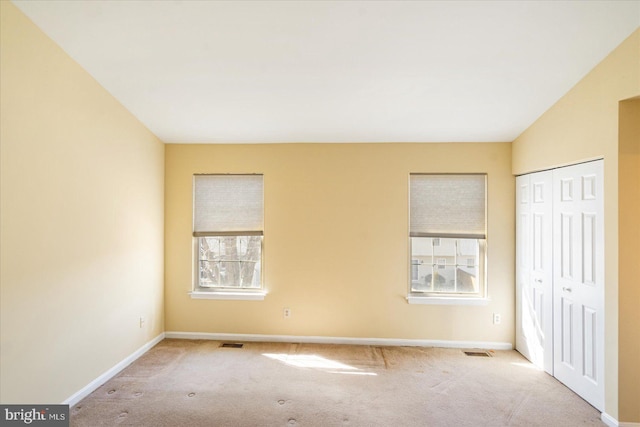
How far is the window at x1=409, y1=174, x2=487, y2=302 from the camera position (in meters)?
4.03

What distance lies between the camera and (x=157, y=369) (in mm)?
3383

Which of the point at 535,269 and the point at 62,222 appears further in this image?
the point at 535,269

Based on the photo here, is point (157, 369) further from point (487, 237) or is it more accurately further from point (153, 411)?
point (487, 237)

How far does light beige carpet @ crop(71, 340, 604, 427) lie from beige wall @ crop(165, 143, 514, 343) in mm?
336

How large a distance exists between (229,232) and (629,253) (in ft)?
12.7

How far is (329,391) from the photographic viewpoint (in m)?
2.97

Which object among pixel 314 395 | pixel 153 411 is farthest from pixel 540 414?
pixel 153 411

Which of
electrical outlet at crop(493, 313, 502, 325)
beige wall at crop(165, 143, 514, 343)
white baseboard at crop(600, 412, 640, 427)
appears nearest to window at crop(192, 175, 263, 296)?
beige wall at crop(165, 143, 514, 343)

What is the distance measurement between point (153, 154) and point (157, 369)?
94.6 inches

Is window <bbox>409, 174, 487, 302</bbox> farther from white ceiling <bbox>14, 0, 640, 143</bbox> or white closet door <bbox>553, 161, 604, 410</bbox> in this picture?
white closet door <bbox>553, 161, 604, 410</bbox>

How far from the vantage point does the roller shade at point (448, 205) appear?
4.03 meters

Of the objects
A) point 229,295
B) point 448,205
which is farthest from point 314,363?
point 448,205

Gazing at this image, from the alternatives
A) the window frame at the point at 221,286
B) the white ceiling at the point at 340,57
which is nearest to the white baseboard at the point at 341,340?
the window frame at the point at 221,286

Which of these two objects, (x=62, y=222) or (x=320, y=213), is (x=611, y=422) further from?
(x=62, y=222)
